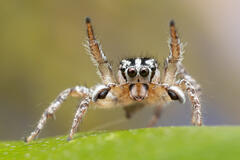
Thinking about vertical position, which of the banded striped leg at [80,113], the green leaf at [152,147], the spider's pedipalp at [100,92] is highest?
the spider's pedipalp at [100,92]

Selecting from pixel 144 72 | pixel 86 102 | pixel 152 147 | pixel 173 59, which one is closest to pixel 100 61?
pixel 144 72

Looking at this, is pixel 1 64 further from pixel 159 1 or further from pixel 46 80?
pixel 159 1

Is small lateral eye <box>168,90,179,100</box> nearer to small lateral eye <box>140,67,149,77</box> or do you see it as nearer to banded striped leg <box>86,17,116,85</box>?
small lateral eye <box>140,67,149,77</box>

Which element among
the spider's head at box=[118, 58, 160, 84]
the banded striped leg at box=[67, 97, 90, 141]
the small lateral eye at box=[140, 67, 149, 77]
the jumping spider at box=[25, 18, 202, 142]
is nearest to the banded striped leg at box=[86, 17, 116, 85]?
the jumping spider at box=[25, 18, 202, 142]

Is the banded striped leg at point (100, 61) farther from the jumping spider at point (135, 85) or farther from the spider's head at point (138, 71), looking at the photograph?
the spider's head at point (138, 71)

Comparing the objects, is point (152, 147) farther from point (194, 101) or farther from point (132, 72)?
point (132, 72)

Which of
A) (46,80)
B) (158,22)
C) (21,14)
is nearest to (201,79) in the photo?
(158,22)

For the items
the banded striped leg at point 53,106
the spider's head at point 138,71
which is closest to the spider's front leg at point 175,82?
the spider's head at point 138,71
